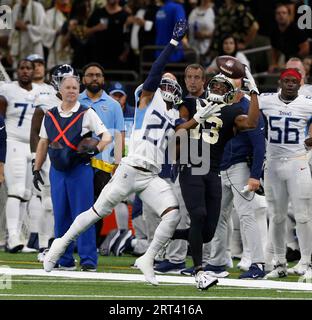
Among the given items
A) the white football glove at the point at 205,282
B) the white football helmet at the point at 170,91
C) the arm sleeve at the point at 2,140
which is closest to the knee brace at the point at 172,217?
the white football glove at the point at 205,282

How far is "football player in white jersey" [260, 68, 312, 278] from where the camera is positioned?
511 inches

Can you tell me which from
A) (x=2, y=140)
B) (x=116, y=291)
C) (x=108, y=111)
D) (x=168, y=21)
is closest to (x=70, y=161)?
(x=2, y=140)

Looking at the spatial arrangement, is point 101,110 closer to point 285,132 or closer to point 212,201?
point 285,132

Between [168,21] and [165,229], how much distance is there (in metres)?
7.58

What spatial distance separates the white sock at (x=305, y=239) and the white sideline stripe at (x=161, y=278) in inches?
23.1

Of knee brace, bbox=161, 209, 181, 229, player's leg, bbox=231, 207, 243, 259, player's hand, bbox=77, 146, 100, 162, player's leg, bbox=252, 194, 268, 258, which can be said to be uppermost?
player's hand, bbox=77, 146, 100, 162

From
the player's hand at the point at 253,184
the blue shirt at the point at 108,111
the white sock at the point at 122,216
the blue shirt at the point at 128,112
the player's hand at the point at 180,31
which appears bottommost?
the white sock at the point at 122,216

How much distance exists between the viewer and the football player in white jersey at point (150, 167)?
456 inches

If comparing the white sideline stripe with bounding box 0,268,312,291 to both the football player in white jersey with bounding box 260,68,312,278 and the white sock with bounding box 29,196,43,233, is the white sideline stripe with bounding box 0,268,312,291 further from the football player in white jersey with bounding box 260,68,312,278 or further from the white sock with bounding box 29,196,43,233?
the white sock with bounding box 29,196,43,233

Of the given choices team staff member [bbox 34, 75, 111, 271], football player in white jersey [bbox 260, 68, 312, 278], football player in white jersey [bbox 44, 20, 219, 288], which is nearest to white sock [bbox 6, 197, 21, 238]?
team staff member [bbox 34, 75, 111, 271]

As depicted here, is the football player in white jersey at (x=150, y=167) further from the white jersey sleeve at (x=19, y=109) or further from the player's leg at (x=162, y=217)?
the white jersey sleeve at (x=19, y=109)

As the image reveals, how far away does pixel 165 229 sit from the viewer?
1153 cm

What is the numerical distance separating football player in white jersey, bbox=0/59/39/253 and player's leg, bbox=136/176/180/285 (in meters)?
4.04

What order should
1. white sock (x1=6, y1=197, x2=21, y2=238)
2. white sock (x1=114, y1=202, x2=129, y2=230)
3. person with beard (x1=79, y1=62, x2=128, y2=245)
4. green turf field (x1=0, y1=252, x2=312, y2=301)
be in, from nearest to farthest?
green turf field (x1=0, y1=252, x2=312, y2=301) → person with beard (x1=79, y1=62, x2=128, y2=245) → white sock (x1=6, y1=197, x2=21, y2=238) → white sock (x1=114, y1=202, x2=129, y2=230)
